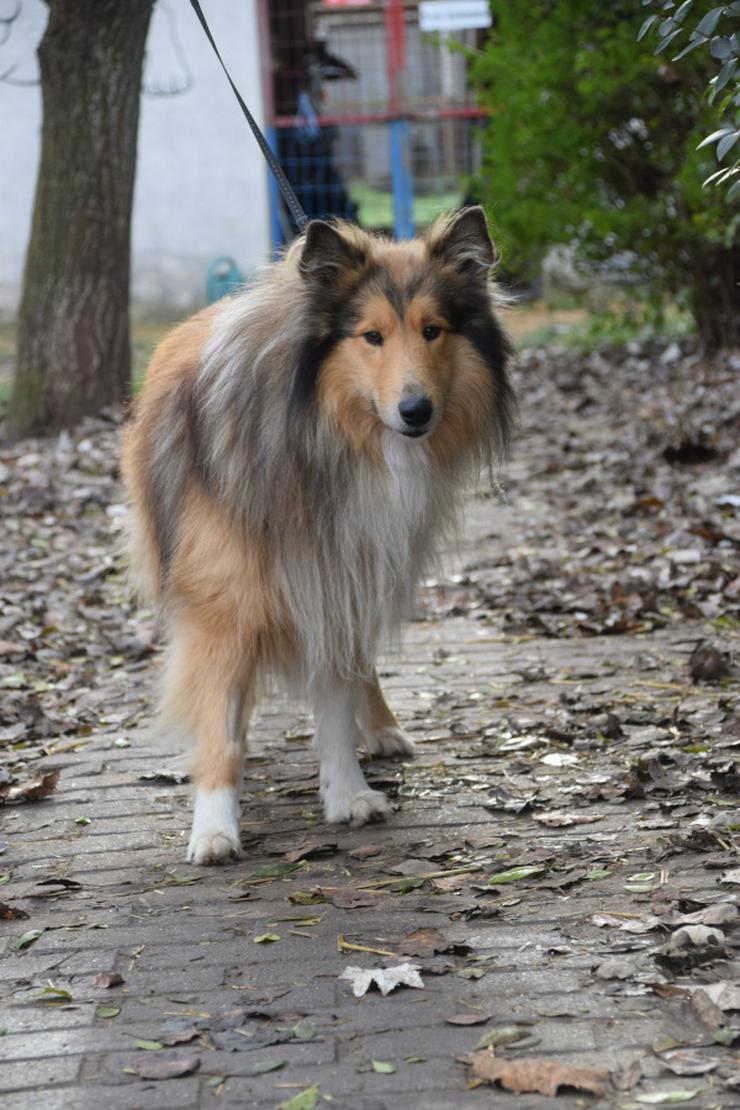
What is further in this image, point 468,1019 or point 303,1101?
point 468,1019

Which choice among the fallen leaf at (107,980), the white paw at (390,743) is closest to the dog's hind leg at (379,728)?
the white paw at (390,743)

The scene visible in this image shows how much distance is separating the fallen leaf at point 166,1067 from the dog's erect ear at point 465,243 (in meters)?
2.14

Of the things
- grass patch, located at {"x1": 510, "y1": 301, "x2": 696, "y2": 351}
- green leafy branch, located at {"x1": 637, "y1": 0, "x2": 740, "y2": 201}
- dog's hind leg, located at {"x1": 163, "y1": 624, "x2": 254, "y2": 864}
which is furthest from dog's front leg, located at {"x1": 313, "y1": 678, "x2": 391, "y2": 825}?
grass patch, located at {"x1": 510, "y1": 301, "x2": 696, "y2": 351}

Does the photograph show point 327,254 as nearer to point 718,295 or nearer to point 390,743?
point 390,743

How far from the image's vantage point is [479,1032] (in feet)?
8.78

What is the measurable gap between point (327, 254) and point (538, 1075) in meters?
2.11

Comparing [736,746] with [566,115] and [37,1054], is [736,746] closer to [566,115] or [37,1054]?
[37,1054]

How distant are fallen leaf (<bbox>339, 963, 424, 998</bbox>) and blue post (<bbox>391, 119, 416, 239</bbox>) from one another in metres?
12.3

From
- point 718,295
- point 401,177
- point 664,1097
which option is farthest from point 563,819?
point 401,177

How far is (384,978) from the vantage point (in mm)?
2904

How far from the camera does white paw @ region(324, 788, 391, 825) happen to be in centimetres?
396

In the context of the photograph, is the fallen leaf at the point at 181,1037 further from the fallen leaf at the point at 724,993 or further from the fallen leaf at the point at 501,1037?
the fallen leaf at the point at 724,993

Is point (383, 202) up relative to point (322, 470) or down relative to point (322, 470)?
up

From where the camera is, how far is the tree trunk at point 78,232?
8.70 meters
